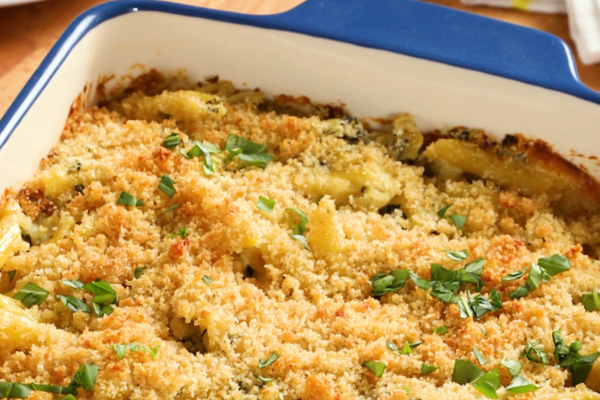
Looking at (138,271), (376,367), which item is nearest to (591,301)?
(376,367)

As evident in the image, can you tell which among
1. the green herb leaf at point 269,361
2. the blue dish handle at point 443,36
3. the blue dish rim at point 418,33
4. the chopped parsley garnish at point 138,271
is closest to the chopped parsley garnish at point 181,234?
the chopped parsley garnish at point 138,271

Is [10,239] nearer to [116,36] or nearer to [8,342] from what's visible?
[8,342]

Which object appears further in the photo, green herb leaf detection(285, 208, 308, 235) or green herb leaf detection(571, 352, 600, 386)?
green herb leaf detection(285, 208, 308, 235)

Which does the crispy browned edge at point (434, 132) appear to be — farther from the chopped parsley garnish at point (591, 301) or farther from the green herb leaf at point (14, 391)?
the green herb leaf at point (14, 391)

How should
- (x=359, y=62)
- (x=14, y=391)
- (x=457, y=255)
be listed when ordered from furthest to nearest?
(x=359, y=62) → (x=457, y=255) → (x=14, y=391)

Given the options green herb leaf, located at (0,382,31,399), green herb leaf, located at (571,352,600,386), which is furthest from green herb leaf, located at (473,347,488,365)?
green herb leaf, located at (0,382,31,399)

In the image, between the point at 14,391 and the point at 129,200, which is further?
the point at 129,200

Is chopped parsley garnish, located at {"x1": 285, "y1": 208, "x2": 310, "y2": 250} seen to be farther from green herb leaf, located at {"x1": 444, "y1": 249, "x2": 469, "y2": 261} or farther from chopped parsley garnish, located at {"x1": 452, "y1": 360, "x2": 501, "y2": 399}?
chopped parsley garnish, located at {"x1": 452, "y1": 360, "x2": 501, "y2": 399}

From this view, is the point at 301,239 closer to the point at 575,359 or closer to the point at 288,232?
the point at 288,232
